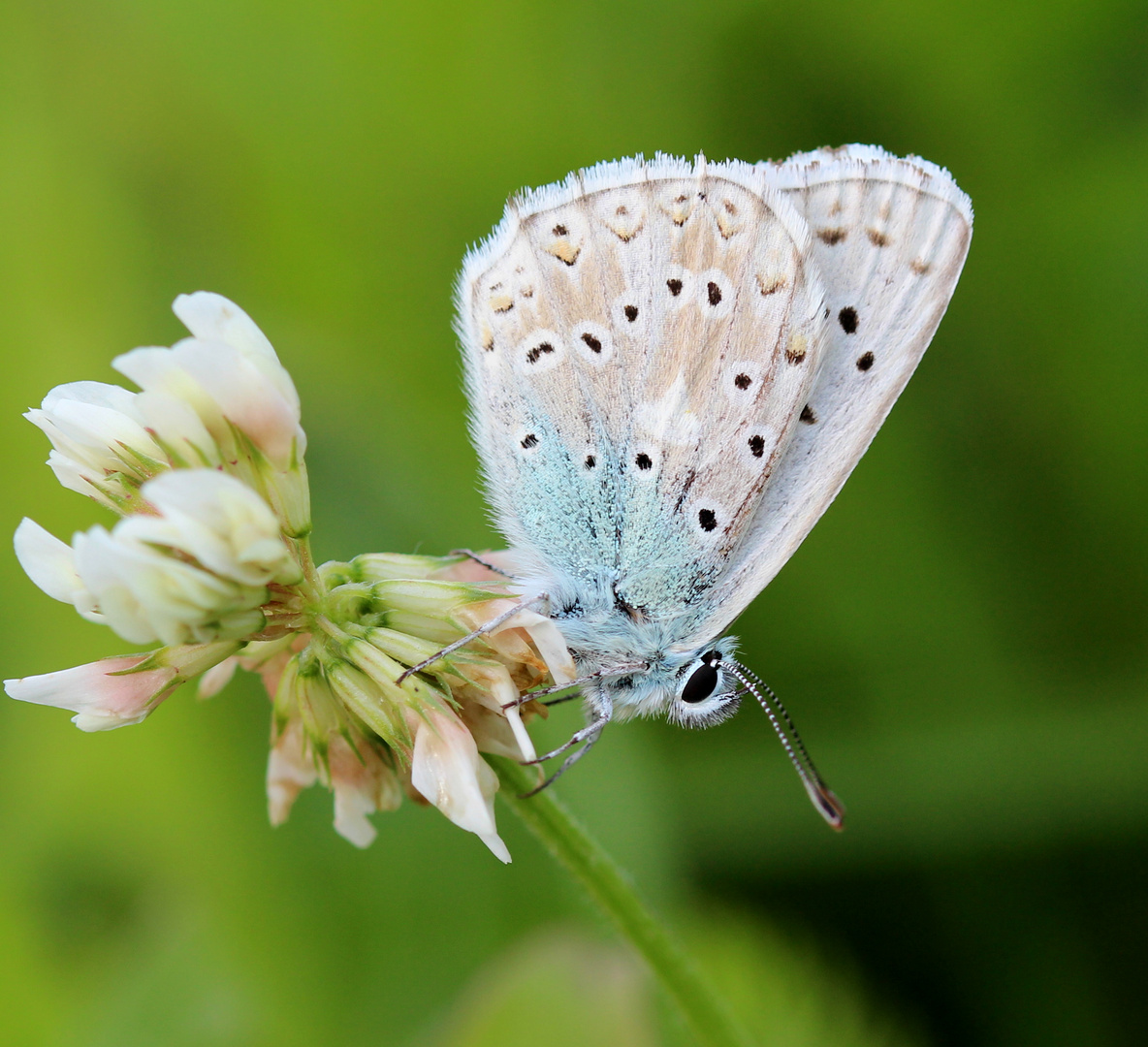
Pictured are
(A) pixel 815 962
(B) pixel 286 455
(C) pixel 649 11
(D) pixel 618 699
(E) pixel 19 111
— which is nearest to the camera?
(B) pixel 286 455

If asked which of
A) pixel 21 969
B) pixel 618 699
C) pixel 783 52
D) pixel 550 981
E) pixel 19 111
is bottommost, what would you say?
pixel 550 981

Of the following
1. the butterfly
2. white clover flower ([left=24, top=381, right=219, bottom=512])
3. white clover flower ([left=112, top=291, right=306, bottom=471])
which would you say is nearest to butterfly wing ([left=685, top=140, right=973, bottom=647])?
the butterfly

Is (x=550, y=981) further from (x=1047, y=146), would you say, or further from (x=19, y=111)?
(x=19, y=111)

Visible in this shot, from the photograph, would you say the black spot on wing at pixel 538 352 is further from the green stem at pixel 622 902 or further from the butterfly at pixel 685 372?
the green stem at pixel 622 902

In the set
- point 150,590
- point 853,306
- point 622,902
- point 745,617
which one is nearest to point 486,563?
point 622,902

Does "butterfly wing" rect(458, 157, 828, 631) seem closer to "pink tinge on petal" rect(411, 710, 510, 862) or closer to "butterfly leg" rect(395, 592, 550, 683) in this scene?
"butterfly leg" rect(395, 592, 550, 683)

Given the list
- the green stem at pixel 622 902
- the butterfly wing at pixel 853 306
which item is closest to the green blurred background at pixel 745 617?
the green stem at pixel 622 902

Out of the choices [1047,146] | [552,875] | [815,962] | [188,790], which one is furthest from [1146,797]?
[188,790]

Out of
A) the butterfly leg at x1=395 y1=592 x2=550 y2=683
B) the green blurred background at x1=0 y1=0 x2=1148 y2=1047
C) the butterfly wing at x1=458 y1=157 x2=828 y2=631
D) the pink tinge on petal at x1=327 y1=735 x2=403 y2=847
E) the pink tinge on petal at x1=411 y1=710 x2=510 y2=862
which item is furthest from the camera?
the green blurred background at x1=0 y1=0 x2=1148 y2=1047
